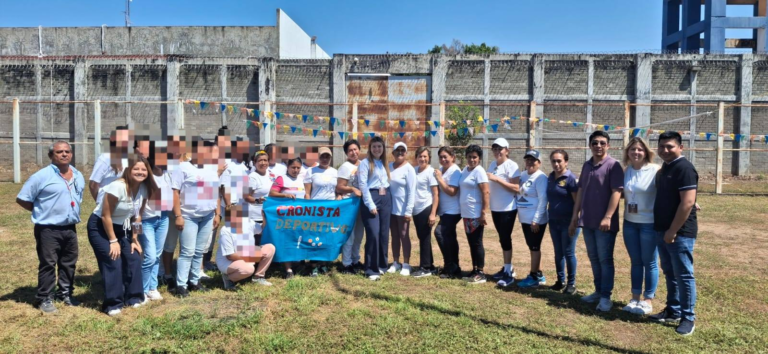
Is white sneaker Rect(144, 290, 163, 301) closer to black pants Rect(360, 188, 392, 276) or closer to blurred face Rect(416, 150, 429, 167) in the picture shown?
black pants Rect(360, 188, 392, 276)

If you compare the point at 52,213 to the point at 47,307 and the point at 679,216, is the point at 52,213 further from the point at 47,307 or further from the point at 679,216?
the point at 679,216

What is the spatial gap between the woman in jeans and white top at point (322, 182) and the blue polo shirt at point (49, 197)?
250 centimetres

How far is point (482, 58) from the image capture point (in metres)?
19.3

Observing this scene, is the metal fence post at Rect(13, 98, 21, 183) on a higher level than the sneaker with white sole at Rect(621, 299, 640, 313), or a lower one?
higher

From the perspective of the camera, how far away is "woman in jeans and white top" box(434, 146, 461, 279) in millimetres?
6078

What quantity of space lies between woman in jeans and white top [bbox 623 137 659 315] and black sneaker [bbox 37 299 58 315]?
513 centimetres

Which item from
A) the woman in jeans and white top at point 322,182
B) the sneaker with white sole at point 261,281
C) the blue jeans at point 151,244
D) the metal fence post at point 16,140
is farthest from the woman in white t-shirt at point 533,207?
the metal fence post at point 16,140

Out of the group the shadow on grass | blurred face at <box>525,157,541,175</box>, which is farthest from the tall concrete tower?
the shadow on grass

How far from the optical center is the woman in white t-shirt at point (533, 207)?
5.59 meters

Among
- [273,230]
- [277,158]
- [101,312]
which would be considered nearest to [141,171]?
[101,312]

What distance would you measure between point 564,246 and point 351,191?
2.40m

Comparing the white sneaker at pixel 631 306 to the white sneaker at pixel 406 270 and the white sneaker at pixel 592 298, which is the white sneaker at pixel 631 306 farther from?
the white sneaker at pixel 406 270

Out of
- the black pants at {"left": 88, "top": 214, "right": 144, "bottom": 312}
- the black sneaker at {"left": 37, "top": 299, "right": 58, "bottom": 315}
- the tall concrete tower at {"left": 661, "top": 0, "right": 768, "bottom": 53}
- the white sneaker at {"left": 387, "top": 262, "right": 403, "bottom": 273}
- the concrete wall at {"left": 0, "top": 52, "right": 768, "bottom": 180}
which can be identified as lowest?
the black sneaker at {"left": 37, "top": 299, "right": 58, "bottom": 315}

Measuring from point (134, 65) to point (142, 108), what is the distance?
164 cm
